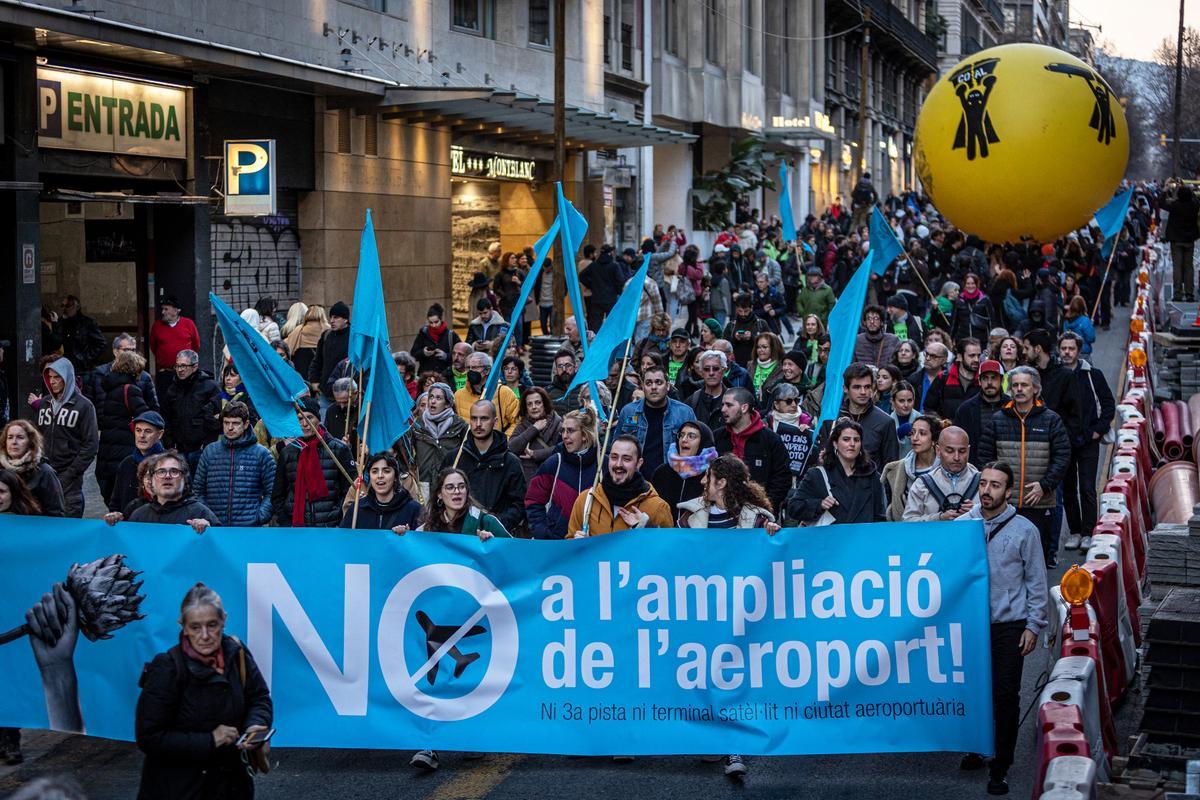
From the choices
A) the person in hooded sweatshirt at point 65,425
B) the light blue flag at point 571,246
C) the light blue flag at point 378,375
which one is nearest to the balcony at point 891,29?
the light blue flag at point 571,246

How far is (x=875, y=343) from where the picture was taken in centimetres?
1495

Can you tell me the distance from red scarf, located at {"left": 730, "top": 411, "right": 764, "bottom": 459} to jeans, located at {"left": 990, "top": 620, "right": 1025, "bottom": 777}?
2.90m

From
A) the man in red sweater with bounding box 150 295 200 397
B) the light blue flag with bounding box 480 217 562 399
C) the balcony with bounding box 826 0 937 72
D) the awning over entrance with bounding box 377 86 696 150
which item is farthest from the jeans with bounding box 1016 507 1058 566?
the balcony with bounding box 826 0 937 72

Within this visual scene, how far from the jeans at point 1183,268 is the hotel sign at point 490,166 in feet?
38.4

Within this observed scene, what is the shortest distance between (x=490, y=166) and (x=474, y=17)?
2.98 metres

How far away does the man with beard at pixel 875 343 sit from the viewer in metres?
14.8

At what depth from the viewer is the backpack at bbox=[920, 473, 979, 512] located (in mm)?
8609

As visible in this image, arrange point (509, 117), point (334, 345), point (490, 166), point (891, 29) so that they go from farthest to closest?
point (891, 29) → point (490, 166) → point (509, 117) → point (334, 345)

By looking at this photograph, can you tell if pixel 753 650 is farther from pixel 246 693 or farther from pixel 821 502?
pixel 246 693

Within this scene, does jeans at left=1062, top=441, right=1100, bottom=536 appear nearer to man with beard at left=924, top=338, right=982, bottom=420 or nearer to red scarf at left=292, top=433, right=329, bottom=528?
man with beard at left=924, top=338, right=982, bottom=420

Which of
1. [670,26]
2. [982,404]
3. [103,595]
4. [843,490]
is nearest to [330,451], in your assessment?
[103,595]

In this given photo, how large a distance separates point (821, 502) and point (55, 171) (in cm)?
1138

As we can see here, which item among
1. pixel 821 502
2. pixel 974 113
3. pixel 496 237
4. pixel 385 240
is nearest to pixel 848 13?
pixel 496 237

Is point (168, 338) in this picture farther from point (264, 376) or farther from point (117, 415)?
point (264, 376)
